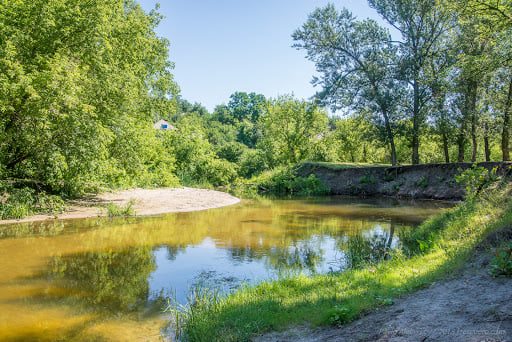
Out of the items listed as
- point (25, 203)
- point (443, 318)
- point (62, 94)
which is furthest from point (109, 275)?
point (25, 203)

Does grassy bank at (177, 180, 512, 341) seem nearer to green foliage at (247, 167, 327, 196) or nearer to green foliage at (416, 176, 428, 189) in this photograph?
green foliage at (416, 176, 428, 189)

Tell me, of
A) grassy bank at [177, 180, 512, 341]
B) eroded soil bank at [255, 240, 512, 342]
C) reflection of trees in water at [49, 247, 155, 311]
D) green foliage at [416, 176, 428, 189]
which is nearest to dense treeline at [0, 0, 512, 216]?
green foliage at [416, 176, 428, 189]

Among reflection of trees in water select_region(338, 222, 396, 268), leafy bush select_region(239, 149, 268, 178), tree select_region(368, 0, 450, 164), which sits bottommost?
reflection of trees in water select_region(338, 222, 396, 268)

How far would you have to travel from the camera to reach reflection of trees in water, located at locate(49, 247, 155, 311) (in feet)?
26.0

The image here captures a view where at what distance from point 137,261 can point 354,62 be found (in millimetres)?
28382

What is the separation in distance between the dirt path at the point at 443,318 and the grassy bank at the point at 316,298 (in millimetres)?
295

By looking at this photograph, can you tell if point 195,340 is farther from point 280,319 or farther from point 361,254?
point 361,254

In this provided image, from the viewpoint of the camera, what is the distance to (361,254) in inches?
410

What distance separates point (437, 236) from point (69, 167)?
14.4 metres

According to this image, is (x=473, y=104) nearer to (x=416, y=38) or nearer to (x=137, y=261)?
(x=416, y=38)

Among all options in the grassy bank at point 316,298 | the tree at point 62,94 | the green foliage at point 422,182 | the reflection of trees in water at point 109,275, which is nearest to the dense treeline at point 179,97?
the tree at point 62,94

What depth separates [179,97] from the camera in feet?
106

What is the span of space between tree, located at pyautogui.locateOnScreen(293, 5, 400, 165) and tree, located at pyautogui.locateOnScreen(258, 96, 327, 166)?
1383 cm

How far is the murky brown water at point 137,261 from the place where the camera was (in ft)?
22.4
